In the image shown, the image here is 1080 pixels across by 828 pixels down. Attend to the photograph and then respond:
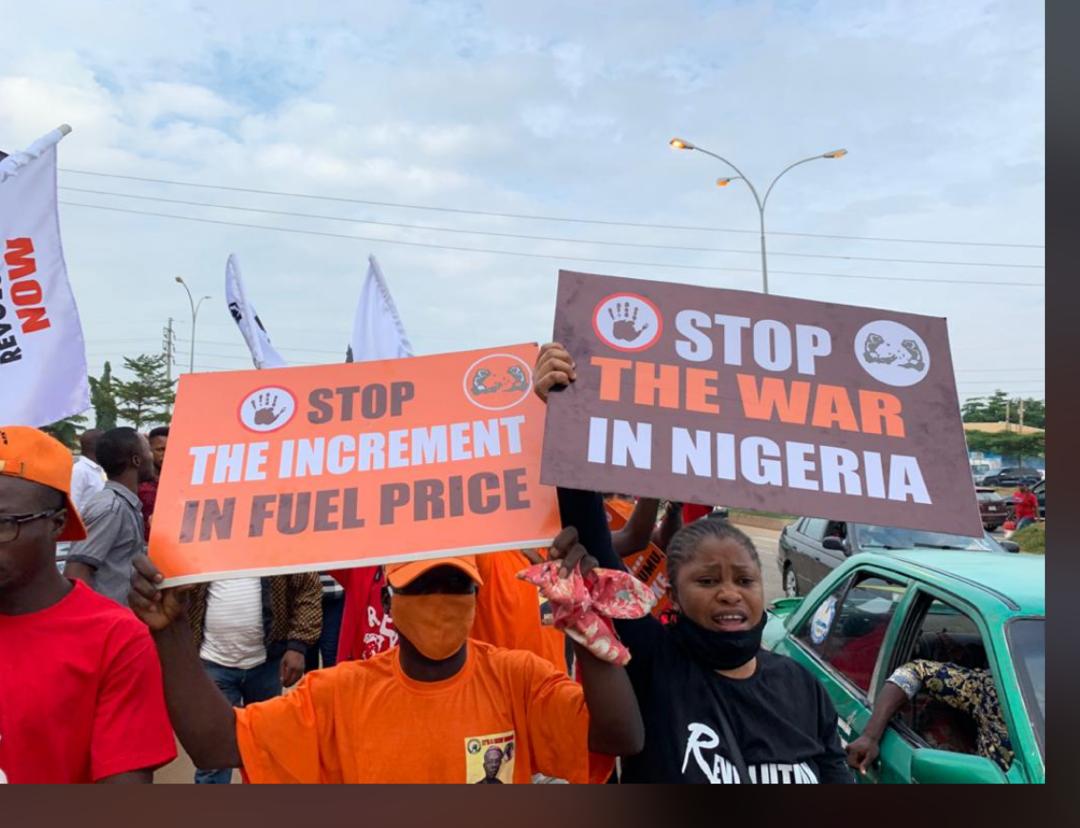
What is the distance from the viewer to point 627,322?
224cm

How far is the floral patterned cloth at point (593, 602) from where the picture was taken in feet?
6.15

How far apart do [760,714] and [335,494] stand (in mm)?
1136

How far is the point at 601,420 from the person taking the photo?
2.10 metres

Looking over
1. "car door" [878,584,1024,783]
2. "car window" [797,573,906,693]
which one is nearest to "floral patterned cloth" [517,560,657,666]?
"car door" [878,584,1024,783]

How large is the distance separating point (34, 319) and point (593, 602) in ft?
9.38

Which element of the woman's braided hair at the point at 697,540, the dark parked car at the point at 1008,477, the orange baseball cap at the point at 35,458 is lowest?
the woman's braided hair at the point at 697,540

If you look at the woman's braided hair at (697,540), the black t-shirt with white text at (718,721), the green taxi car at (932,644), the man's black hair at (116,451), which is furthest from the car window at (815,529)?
the black t-shirt with white text at (718,721)

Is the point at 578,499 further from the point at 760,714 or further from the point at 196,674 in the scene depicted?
the point at 196,674

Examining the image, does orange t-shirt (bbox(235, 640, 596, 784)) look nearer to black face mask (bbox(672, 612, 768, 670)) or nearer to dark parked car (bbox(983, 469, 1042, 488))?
black face mask (bbox(672, 612, 768, 670))

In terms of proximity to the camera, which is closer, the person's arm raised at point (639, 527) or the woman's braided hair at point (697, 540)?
the woman's braided hair at point (697, 540)

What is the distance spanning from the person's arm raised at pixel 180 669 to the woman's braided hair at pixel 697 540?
3.90 ft

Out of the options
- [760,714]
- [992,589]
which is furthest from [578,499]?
[992,589]

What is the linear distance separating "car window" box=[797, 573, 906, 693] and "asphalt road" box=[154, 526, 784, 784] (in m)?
0.38

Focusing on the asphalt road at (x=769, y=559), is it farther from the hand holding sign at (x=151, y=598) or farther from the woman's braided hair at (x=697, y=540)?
the hand holding sign at (x=151, y=598)
